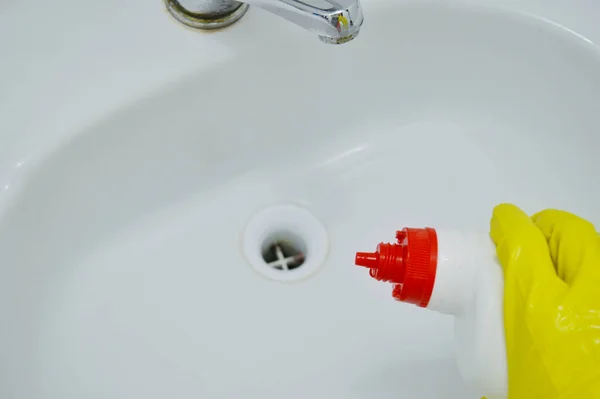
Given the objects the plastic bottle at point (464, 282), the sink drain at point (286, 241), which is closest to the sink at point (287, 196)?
the sink drain at point (286, 241)

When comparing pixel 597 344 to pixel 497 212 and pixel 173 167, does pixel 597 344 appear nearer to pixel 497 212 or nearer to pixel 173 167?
pixel 497 212

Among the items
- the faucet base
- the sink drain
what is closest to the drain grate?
the sink drain

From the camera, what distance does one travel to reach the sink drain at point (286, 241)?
58 cm

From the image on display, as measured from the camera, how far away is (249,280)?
1.85 feet

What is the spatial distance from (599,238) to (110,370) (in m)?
0.39

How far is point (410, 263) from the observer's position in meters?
0.35

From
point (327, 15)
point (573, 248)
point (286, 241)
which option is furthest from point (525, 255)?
point (286, 241)

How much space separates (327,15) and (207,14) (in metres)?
0.14

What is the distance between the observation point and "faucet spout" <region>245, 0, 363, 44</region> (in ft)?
1.28

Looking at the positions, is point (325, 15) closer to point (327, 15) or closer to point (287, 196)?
point (327, 15)

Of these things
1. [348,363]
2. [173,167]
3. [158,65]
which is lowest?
[348,363]

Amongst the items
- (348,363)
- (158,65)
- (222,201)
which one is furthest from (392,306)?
(158,65)

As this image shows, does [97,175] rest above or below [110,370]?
above

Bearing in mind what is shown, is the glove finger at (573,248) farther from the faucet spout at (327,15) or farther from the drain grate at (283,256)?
the drain grate at (283,256)
